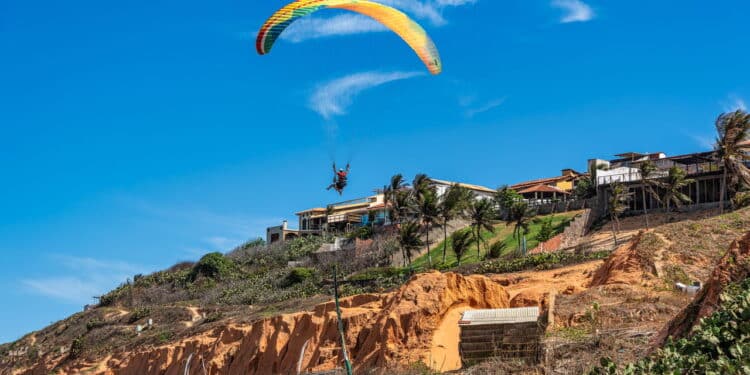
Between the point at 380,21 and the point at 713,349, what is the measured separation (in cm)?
1800

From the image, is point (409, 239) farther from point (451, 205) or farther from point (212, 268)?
point (212, 268)

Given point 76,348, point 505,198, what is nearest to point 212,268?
point 76,348

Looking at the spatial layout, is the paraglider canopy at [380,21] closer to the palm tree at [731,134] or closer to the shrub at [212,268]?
the palm tree at [731,134]

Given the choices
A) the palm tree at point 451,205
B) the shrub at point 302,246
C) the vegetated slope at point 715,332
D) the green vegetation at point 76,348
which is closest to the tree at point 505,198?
the palm tree at point 451,205

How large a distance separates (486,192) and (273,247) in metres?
23.0

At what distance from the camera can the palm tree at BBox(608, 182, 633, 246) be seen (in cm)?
5303

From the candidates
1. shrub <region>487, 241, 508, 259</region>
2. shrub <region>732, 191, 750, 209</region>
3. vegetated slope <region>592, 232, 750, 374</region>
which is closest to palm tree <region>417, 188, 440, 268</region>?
shrub <region>487, 241, 508, 259</region>

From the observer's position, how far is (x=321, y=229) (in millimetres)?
84188

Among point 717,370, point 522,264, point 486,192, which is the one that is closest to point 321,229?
point 486,192

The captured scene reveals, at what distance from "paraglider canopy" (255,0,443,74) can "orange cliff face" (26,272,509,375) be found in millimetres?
6709

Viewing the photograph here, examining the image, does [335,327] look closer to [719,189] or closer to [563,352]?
[563,352]

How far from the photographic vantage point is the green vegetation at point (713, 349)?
1073 cm

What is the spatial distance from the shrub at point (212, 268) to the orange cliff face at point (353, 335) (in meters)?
33.0

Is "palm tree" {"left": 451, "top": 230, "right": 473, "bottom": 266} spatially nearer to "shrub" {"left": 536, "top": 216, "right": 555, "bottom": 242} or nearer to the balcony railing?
"shrub" {"left": 536, "top": 216, "right": 555, "bottom": 242}
